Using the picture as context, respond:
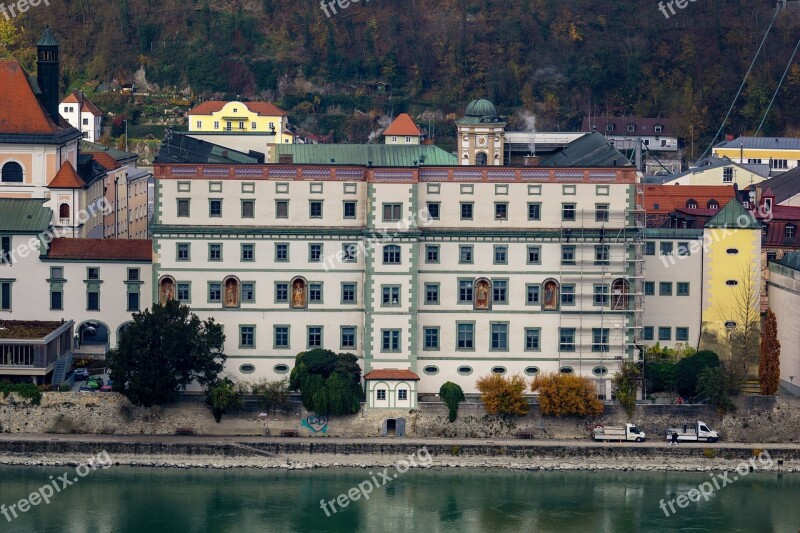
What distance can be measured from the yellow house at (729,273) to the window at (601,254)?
5.27 metres

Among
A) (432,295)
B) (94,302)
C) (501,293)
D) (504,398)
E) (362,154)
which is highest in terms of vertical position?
(362,154)

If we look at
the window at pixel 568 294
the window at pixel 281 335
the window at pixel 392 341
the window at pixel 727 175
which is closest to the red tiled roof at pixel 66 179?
the window at pixel 281 335

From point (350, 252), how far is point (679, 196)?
91.4ft

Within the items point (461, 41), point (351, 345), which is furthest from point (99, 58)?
point (351, 345)

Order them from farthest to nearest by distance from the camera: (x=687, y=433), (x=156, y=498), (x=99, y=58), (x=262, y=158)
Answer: (x=99, y=58), (x=262, y=158), (x=687, y=433), (x=156, y=498)

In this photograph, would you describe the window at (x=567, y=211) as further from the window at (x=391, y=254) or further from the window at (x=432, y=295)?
the window at (x=391, y=254)

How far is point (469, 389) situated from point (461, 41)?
8054 cm

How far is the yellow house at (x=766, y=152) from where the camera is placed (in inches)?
5477

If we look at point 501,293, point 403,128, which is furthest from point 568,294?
point 403,128

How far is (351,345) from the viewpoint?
291ft

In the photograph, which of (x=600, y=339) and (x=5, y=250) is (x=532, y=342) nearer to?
(x=600, y=339)

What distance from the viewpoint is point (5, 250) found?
92062mm

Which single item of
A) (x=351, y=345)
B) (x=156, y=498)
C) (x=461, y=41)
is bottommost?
(x=156, y=498)

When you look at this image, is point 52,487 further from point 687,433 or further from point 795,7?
point 795,7
